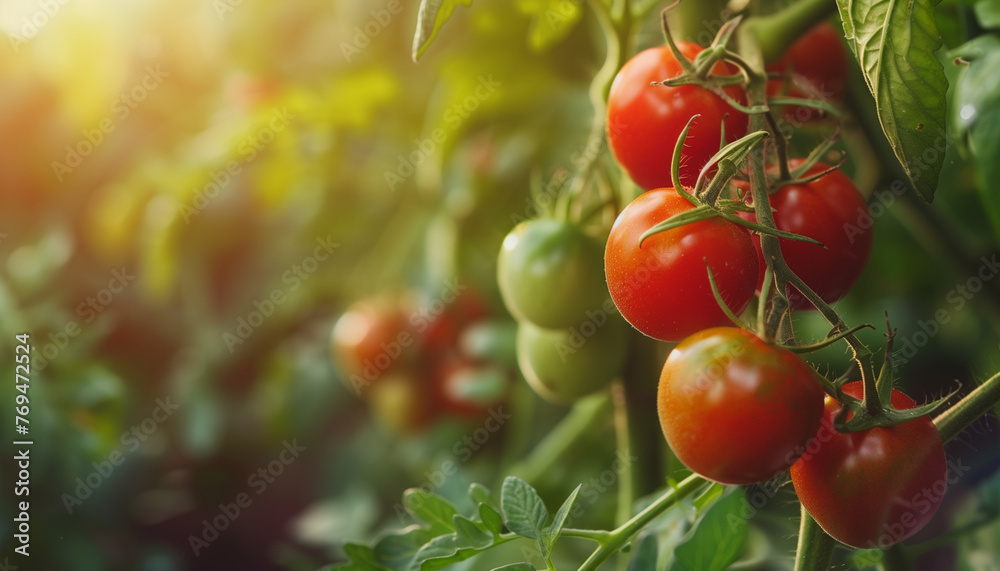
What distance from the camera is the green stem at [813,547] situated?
35 cm

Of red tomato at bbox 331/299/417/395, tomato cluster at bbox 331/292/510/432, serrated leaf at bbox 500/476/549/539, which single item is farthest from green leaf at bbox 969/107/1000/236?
red tomato at bbox 331/299/417/395

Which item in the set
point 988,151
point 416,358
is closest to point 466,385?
point 416,358

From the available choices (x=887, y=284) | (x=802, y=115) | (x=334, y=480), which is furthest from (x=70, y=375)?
(x=887, y=284)

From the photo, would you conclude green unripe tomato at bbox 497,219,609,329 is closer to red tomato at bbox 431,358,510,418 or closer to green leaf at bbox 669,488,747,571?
green leaf at bbox 669,488,747,571

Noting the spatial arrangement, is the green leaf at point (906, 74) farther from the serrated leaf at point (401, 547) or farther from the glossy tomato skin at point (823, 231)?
the serrated leaf at point (401, 547)

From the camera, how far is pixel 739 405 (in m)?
0.31

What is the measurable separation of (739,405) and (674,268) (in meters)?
0.06

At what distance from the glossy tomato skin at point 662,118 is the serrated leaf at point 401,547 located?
0.79ft

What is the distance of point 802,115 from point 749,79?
13cm

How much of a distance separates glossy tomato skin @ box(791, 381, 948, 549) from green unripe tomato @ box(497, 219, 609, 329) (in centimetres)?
22

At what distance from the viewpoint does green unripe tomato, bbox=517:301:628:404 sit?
564mm

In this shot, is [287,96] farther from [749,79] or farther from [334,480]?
[749,79]

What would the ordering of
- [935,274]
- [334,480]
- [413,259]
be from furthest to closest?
[334,480]
[413,259]
[935,274]

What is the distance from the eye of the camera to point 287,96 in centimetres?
98
